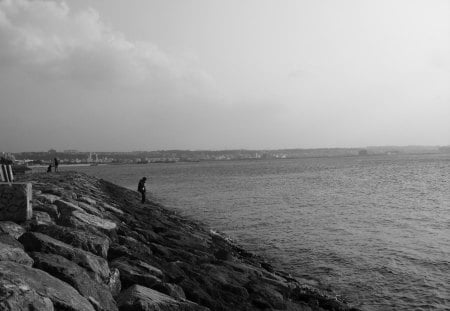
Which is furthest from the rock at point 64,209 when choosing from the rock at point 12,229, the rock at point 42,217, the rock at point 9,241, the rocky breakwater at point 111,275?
the rock at point 9,241

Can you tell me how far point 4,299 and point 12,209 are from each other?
384 cm

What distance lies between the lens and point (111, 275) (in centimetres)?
586

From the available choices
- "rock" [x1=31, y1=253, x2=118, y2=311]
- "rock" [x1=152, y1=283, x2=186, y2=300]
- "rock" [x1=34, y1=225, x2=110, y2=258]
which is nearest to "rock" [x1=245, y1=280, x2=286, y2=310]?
"rock" [x1=152, y1=283, x2=186, y2=300]

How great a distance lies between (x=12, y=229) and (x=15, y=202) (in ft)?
2.54

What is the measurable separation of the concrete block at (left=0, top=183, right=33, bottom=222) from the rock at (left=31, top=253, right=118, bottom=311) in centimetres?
199

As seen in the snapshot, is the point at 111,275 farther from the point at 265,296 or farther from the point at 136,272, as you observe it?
the point at 265,296

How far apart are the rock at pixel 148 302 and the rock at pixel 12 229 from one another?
6.98 feet

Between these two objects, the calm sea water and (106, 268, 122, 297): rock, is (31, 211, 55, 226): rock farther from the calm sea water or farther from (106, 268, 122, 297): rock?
the calm sea water

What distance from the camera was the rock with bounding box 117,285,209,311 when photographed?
4879 mm

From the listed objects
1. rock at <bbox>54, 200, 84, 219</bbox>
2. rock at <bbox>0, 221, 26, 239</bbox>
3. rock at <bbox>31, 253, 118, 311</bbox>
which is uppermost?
rock at <bbox>0, 221, 26, 239</bbox>

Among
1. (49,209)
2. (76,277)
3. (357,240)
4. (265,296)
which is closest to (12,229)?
(76,277)

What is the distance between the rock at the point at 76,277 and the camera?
189 inches

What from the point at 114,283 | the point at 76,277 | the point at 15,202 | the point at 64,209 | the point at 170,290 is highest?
the point at 15,202

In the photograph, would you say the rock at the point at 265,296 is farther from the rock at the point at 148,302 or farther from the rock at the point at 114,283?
the rock at the point at 114,283
